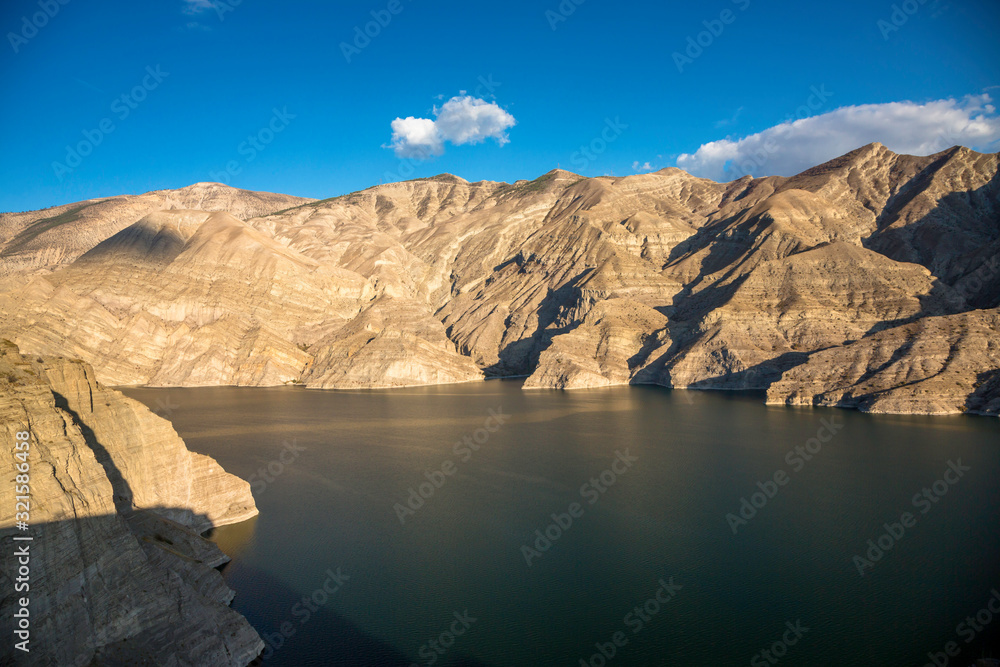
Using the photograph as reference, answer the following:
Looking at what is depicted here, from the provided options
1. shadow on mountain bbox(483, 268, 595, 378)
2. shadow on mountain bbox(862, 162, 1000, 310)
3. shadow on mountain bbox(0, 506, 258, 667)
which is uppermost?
shadow on mountain bbox(862, 162, 1000, 310)

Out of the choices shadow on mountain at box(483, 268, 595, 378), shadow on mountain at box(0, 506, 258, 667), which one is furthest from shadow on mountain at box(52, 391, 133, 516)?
shadow on mountain at box(483, 268, 595, 378)

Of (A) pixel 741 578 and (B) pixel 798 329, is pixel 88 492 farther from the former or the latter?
(B) pixel 798 329

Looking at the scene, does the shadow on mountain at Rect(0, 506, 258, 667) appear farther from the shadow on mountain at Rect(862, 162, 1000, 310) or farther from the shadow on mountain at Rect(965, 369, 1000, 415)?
the shadow on mountain at Rect(862, 162, 1000, 310)

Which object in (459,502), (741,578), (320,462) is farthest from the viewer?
(320,462)

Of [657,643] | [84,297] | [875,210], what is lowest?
[657,643]

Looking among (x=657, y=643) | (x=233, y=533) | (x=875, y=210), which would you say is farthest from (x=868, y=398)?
(x=875, y=210)

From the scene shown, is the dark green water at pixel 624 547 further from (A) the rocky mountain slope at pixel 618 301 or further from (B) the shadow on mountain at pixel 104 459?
(A) the rocky mountain slope at pixel 618 301

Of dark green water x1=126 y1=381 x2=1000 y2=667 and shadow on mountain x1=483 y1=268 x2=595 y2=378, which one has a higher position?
shadow on mountain x1=483 y1=268 x2=595 y2=378
